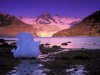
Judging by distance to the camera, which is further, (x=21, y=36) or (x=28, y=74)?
(x=21, y=36)

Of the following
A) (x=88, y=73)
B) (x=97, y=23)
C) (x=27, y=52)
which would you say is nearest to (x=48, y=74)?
(x=88, y=73)

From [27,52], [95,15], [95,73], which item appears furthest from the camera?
[27,52]

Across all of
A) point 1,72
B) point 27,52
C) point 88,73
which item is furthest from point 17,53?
point 88,73

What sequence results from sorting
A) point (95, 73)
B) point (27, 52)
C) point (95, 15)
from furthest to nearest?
point (27, 52) < point (95, 73) < point (95, 15)

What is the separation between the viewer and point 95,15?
887 inches

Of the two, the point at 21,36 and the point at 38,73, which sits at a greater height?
the point at 21,36

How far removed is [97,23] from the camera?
23.2m

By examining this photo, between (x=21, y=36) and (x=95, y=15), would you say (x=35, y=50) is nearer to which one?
(x=21, y=36)

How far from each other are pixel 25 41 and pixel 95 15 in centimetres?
1895

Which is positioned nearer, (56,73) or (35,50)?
(56,73)

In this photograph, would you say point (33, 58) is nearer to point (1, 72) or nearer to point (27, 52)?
point (27, 52)

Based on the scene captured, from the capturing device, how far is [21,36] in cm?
4012

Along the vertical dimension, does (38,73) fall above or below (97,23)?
below

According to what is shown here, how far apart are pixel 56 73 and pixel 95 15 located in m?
6.11
